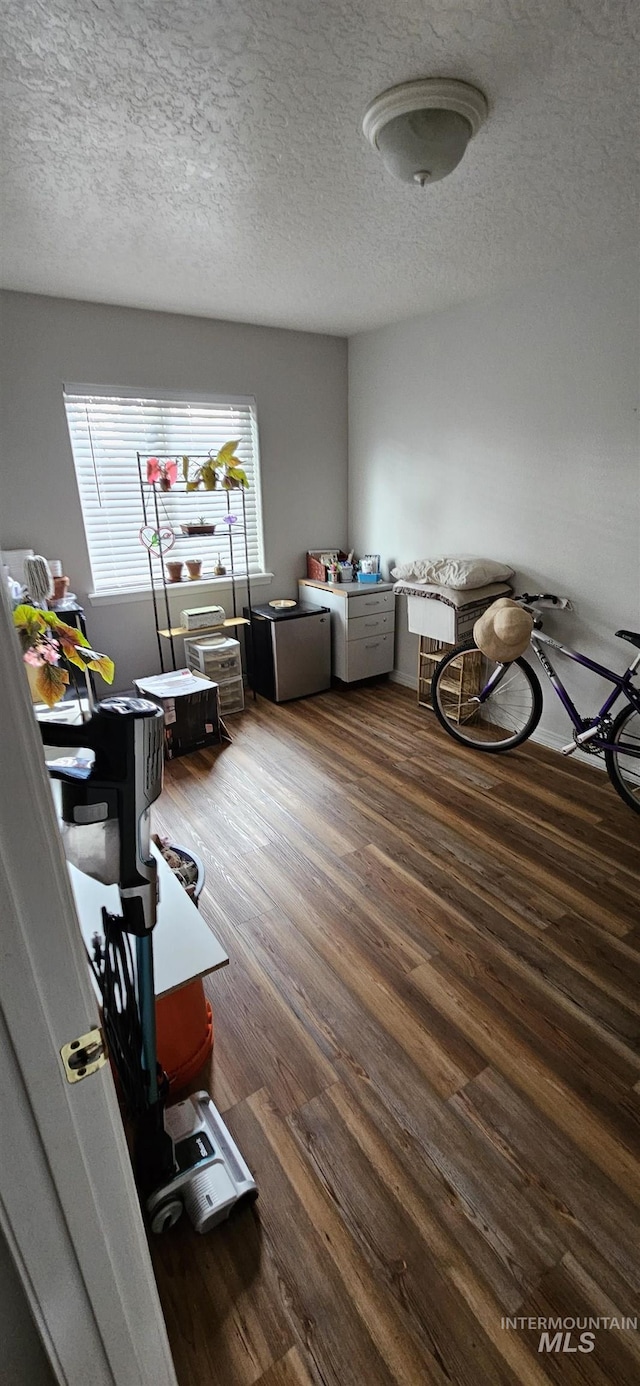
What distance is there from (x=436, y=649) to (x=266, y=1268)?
10.2 ft

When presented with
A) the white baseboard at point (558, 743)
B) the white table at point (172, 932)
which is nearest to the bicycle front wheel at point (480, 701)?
the white baseboard at point (558, 743)

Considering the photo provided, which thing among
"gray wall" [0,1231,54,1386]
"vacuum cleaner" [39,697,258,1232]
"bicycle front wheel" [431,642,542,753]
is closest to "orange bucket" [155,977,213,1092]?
"vacuum cleaner" [39,697,258,1232]

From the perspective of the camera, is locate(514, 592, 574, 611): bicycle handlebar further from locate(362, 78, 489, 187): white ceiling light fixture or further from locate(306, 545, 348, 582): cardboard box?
locate(362, 78, 489, 187): white ceiling light fixture

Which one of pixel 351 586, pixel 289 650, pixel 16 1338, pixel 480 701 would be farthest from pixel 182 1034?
pixel 351 586

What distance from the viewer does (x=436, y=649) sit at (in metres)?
3.73

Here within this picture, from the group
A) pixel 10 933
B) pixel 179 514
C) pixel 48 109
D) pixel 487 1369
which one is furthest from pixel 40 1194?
pixel 179 514

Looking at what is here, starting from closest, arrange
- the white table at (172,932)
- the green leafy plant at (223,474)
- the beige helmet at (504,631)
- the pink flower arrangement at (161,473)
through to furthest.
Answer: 1. the white table at (172,932)
2. the beige helmet at (504,631)
3. the pink flower arrangement at (161,473)
4. the green leafy plant at (223,474)

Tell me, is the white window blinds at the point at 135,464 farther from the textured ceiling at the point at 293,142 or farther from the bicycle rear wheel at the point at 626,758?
the bicycle rear wheel at the point at 626,758

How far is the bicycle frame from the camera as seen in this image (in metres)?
2.62

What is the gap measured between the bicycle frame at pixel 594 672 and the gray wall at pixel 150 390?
2.09 metres

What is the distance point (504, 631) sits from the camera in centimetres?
279

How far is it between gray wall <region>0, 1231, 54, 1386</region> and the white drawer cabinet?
3.53 metres

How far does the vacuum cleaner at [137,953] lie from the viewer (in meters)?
0.80

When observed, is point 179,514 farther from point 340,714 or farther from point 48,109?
point 48,109
